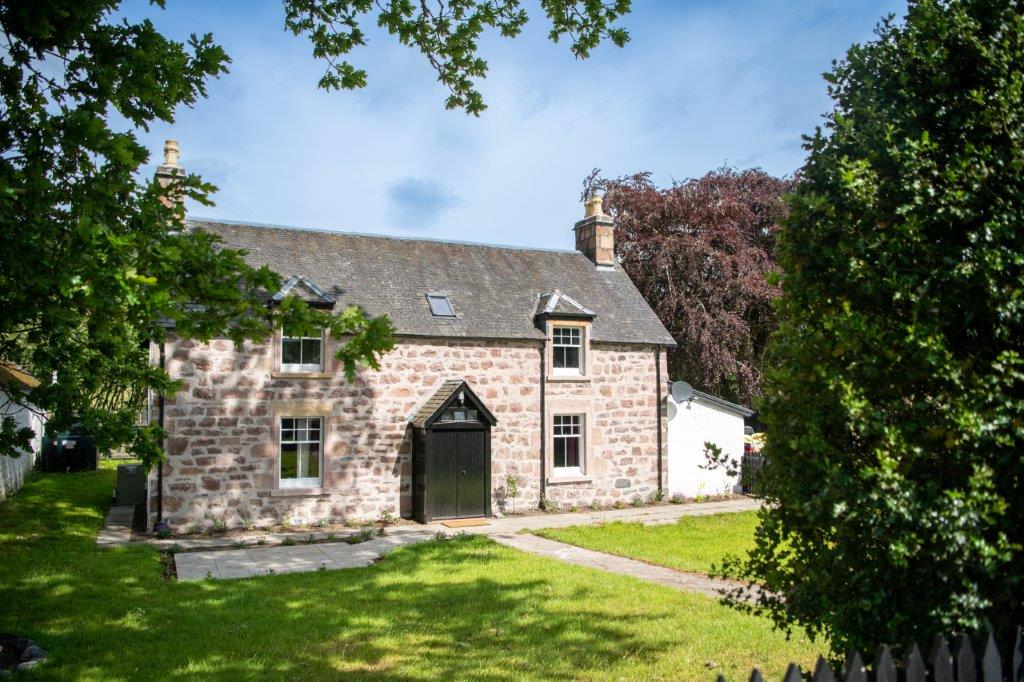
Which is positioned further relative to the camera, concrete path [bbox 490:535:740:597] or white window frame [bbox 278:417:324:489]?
white window frame [bbox 278:417:324:489]

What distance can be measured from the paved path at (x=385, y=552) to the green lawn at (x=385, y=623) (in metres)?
0.69

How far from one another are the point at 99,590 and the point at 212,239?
6796mm

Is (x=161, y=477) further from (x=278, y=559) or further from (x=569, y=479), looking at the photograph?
(x=569, y=479)

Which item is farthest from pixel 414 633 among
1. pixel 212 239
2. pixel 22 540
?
pixel 22 540

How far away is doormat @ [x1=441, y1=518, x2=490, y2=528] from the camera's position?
16.6 metres

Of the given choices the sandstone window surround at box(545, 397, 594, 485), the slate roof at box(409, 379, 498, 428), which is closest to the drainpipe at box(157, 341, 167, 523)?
the slate roof at box(409, 379, 498, 428)

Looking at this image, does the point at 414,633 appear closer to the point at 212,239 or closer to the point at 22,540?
the point at 212,239

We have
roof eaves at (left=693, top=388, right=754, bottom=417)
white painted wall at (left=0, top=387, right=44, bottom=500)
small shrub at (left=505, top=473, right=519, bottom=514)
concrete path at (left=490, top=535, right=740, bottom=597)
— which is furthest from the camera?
roof eaves at (left=693, top=388, right=754, bottom=417)

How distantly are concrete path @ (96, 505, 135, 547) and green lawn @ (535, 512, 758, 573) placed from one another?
328 inches

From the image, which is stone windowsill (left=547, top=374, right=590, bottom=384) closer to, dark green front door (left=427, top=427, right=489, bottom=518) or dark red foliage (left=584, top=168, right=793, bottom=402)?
dark green front door (left=427, top=427, right=489, bottom=518)

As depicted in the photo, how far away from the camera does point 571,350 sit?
1977 centimetres

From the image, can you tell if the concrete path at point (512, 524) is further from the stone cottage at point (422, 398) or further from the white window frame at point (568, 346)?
the white window frame at point (568, 346)

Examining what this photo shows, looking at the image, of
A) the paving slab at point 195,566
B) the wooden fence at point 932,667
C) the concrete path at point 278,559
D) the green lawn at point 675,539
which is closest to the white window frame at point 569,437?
the green lawn at point 675,539

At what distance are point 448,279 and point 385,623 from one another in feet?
40.1
